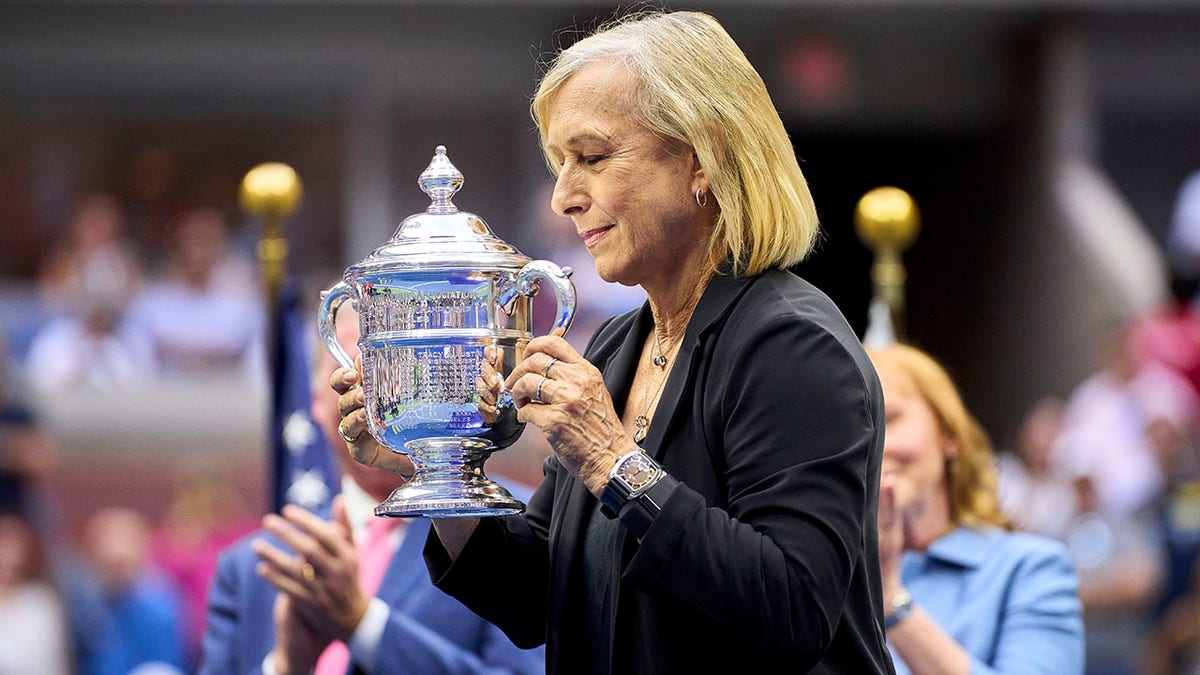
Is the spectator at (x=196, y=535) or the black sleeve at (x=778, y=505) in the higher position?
the black sleeve at (x=778, y=505)

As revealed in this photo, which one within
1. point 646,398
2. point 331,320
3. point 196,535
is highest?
point 331,320

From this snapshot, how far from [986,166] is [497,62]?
10.1ft

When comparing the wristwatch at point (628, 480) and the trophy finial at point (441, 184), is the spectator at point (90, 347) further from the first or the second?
the wristwatch at point (628, 480)

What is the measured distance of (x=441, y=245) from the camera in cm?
230

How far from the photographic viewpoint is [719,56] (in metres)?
2.24

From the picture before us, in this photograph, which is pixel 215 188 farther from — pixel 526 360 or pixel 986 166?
pixel 526 360

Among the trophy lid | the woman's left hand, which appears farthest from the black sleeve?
the trophy lid

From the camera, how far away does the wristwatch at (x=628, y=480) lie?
202 cm

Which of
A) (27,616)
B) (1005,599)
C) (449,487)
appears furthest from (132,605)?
(449,487)

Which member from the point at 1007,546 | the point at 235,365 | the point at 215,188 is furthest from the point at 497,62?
the point at 1007,546

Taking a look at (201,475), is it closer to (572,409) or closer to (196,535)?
(196,535)

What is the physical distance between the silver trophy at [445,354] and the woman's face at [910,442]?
4.23 ft

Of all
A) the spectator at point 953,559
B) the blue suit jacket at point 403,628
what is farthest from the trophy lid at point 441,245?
the spectator at point 953,559

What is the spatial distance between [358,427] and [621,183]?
1.59ft
